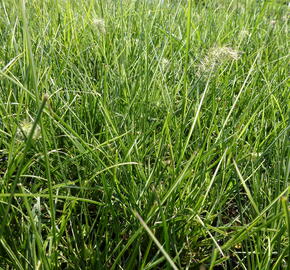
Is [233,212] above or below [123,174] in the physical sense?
below

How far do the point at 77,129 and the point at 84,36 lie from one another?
0.56 meters

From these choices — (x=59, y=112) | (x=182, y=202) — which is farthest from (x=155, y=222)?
(x=59, y=112)

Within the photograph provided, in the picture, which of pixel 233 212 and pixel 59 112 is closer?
pixel 233 212

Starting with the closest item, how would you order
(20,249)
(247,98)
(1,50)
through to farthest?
(20,249)
(247,98)
(1,50)

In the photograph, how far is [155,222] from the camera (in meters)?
0.65

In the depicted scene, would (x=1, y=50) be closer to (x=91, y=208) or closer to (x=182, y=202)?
(x=91, y=208)

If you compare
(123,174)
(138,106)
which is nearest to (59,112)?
(138,106)

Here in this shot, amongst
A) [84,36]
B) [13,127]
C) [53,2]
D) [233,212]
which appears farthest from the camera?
[53,2]

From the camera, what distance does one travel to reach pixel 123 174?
72 centimetres

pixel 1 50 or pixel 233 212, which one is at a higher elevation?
pixel 1 50

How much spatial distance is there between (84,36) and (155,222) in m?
0.91

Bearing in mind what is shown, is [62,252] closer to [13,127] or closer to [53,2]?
[13,127]

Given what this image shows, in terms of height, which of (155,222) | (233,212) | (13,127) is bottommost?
(233,212)

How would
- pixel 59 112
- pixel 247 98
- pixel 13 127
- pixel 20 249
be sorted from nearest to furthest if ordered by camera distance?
1. pixel 20 249
2. pixel 13 127
3. pixel 59 112
4. pixel 247 98
